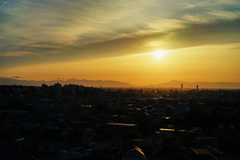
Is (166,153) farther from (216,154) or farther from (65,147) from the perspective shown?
(65,147)

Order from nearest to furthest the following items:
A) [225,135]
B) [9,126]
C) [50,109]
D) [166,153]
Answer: [166,153] < [225,135] < [9,126] < [50,109]

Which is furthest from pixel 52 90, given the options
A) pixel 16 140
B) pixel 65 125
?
pixel 16 140

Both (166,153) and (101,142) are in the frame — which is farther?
(101,142)

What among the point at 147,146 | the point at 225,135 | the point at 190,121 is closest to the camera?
the point at 147,146

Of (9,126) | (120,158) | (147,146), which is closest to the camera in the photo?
(120,158)

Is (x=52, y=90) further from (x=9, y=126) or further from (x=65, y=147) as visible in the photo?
(x=65, y=147)

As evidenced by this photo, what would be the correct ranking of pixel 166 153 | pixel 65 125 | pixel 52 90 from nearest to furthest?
pixel 166 153
pixel 65 125
pixel 52 90

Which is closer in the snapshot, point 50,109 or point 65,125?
point 65,125

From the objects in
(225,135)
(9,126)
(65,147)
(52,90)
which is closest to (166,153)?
(65,147)
